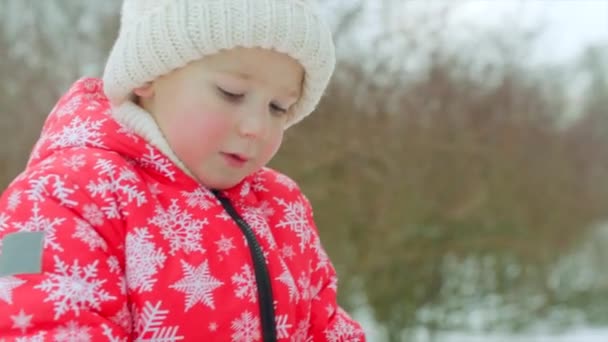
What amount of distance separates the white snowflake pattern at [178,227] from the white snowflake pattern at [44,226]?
14cm

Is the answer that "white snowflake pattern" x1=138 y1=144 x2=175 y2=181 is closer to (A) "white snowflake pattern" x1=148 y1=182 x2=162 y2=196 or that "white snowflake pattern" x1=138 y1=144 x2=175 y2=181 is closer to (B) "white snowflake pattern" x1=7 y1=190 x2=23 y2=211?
(A) "white snowflake pattern" x1=148 y1=182 x2=162 y2=196

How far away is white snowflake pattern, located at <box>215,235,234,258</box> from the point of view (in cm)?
113

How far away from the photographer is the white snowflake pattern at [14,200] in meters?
1.03

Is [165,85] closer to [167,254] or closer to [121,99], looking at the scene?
[121,99]

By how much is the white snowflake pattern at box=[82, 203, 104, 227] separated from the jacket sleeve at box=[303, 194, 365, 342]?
43cm

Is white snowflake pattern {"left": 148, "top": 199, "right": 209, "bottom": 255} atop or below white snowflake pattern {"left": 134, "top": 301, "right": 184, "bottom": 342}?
atop

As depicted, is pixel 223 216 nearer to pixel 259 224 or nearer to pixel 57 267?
pixel 259 224

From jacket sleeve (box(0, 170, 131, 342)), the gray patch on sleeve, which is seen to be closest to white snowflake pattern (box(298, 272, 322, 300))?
jacket sleeve (box(0, 170, 131, 342))

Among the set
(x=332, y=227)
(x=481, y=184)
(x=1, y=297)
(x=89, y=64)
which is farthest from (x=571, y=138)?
(x=1, y=297)

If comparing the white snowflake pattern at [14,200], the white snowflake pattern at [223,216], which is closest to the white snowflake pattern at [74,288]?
the white snowflake pattern at [14,200]

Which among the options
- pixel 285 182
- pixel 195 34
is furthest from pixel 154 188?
pixel 285 182

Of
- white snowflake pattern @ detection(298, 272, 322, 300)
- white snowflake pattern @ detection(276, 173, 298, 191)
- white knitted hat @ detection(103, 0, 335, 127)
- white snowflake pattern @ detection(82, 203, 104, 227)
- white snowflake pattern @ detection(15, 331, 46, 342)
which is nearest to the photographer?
white snowflake pattern @ detection(15, 331, 46, 342)

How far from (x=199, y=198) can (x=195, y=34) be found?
0.24 m

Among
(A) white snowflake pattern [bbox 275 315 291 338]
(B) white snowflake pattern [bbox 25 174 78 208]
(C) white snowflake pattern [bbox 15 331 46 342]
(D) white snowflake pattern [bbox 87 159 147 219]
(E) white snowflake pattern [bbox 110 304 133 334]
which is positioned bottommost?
(C) white snowflake pattern [bbox 15 331 46 342]
